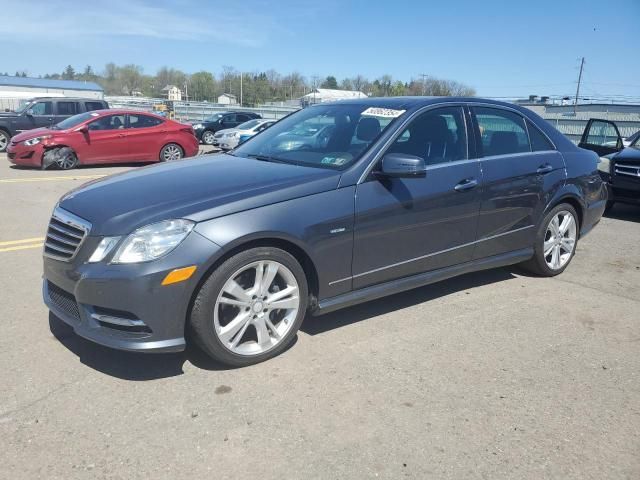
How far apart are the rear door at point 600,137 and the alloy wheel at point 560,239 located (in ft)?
14.8

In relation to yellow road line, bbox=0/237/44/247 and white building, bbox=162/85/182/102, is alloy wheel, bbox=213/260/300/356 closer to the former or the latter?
yellow road line, bbox=0/237/44/247

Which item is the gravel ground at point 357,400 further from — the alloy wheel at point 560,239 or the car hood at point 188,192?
the car hood at point 188,192

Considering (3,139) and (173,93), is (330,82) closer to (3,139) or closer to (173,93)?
(173,93)

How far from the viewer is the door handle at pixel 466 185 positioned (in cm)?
416

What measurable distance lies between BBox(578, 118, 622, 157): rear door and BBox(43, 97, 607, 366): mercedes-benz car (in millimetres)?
4856

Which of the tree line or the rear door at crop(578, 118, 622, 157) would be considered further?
the tree line

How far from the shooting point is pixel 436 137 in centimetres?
421

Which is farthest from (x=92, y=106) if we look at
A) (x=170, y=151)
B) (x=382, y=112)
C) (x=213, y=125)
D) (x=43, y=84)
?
(x=43, y=84)

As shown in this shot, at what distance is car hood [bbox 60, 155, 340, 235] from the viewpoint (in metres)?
3.06

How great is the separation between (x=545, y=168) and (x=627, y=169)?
4189 mm

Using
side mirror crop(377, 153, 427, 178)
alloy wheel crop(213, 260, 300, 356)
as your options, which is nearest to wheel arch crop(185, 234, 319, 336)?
alloy wheel crop(213, 260, 300, 356)

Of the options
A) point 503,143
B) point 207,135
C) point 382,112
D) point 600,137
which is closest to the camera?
point 382,112

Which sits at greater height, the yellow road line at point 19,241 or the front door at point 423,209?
the front door at point 423,209

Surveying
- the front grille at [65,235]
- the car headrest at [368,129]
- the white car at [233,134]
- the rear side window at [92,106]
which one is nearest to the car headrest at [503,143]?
the car headrest at [368,129]
